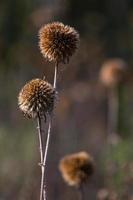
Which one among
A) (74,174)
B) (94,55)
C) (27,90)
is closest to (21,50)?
(94,55)

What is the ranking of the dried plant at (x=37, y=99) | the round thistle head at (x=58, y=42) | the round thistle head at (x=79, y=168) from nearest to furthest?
the dried plant at (x=37, y=99) → the round thistle head at (x=58, y=42) → the round thistle head at (x=79, y=168)

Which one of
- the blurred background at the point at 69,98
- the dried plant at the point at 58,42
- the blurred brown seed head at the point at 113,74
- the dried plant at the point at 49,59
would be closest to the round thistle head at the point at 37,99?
the dried plant at the point at 49,59

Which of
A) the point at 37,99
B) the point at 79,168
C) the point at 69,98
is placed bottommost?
the point at 79,168

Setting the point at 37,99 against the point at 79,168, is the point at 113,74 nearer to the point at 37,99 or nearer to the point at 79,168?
the point at 79,168

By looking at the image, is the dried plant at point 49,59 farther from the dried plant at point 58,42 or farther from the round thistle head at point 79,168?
the round thistle head at point 79,168

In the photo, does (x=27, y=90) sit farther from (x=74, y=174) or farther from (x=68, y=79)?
(x=68, y=79)

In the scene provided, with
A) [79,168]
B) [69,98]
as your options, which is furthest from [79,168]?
[69,98]
